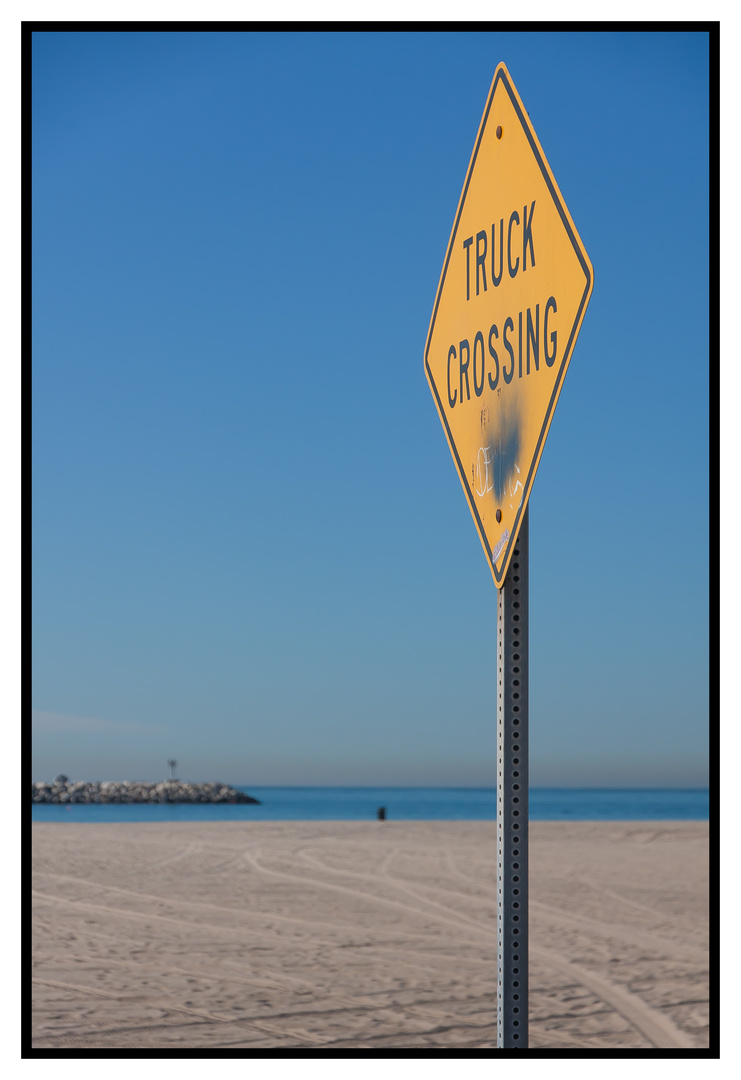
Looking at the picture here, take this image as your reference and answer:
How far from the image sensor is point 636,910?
11.1m

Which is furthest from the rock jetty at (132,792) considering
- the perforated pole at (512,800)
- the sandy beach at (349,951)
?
the perforated pole at (512,800)

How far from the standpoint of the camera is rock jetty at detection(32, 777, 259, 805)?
5997cm

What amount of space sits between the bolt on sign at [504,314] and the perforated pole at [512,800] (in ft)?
0.26

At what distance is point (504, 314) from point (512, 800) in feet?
3.39

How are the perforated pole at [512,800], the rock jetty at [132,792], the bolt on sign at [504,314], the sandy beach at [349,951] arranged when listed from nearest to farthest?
the bolt on sign at [504,314] → the perforated pole at [512,800] → the sandy beach at [349,951] → the rock jetty at [132,792]

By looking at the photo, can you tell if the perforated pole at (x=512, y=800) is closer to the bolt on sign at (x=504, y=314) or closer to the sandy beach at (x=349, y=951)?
the bolt on sign at (x=504, y=314)

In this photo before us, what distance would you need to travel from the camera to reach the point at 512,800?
1948 millimetres

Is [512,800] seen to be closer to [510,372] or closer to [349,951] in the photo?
[510,372]

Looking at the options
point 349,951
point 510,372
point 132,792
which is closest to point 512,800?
point 510,372

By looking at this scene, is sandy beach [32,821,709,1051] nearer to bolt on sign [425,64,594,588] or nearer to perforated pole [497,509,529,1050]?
perforated pole [497,509,529,1050]

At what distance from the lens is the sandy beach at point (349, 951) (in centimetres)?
607

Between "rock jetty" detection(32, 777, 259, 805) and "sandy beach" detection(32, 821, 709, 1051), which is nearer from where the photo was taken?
"sandy beach" detection(32, 821, 709, 1051)

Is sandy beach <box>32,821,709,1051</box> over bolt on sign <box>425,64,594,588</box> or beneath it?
beneath

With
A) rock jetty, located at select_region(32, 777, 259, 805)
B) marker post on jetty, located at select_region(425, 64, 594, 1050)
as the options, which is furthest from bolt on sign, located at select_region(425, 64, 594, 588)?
rock jetty, located at select_region(32, 777, 259, 805)
